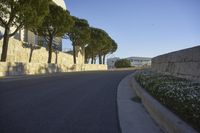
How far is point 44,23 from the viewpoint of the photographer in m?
42.7

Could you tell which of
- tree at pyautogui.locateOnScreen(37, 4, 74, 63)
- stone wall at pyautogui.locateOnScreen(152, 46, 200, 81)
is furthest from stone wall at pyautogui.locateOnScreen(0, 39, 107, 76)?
stone wall at pyautogui.locateOnScreen(152, 46, 200, 81)

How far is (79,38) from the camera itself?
196ft

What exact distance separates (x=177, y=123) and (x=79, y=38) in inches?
2160

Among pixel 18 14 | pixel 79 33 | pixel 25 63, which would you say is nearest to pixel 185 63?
pixel 18 14

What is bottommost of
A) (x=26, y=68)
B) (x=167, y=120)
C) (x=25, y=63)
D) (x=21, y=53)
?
(x=167, y=120)

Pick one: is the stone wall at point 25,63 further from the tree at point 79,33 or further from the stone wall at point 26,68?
the tree at point 79,33

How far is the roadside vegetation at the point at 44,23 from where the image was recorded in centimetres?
2939

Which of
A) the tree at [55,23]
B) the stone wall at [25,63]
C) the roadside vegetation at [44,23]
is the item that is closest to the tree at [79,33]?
the roadside vegetation at [44,23]

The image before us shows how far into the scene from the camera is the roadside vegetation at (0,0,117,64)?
2939cm

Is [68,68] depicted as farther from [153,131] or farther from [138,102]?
[153,131]

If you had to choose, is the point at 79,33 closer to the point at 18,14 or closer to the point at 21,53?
the point at 21,53

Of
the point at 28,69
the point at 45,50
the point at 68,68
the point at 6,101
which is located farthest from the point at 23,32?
the point at 6,101

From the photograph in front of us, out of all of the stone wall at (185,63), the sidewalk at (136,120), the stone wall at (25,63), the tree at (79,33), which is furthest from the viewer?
the tree at (79,33)

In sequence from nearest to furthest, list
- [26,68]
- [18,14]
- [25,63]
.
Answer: [18,14] < [25,63] < [26,68]
